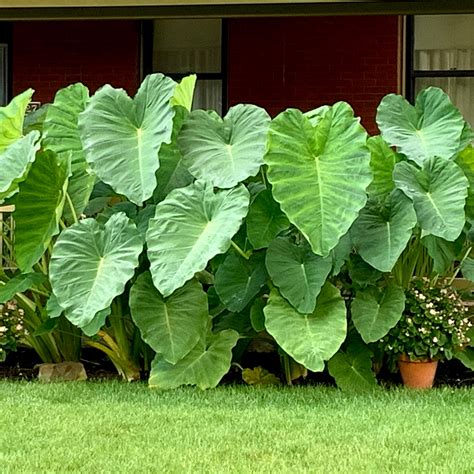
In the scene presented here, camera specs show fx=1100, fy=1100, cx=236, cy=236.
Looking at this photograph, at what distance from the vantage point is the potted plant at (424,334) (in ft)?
17.5

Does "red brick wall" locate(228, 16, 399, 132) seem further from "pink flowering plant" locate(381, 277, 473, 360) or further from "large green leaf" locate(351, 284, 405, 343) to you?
"large green leaf" locate(351, 284, 405, 343)

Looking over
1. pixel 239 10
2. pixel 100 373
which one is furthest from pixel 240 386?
pixel 239 10

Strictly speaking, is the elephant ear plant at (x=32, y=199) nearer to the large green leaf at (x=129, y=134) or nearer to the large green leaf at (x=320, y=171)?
the large green leaf at (x=129, y=134)

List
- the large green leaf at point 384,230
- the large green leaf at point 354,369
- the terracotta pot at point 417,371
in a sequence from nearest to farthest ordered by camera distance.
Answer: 1. the large green leaf at point 384,230
2. the large green leaf at point 354,369
3. the terracotta pot at point 417,371

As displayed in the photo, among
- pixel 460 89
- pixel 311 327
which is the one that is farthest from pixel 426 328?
pixel 460 89

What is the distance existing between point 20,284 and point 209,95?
14.6 ft

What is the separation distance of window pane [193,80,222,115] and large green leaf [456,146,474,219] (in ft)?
13.6

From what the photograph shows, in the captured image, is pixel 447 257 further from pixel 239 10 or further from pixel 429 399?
pixel 239 10

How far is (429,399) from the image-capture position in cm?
496

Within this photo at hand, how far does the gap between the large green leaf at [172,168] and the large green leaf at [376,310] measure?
3.41 feet

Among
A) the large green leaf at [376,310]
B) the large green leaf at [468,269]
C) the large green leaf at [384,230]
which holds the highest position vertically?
the large green leaf at [384,230]

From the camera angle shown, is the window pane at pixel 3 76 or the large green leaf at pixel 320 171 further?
the window pane at pixel 3 76

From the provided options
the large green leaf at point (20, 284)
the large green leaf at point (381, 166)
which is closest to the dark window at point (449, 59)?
the large green leaf at point (381, 166)

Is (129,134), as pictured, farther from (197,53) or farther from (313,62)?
(197,53)
